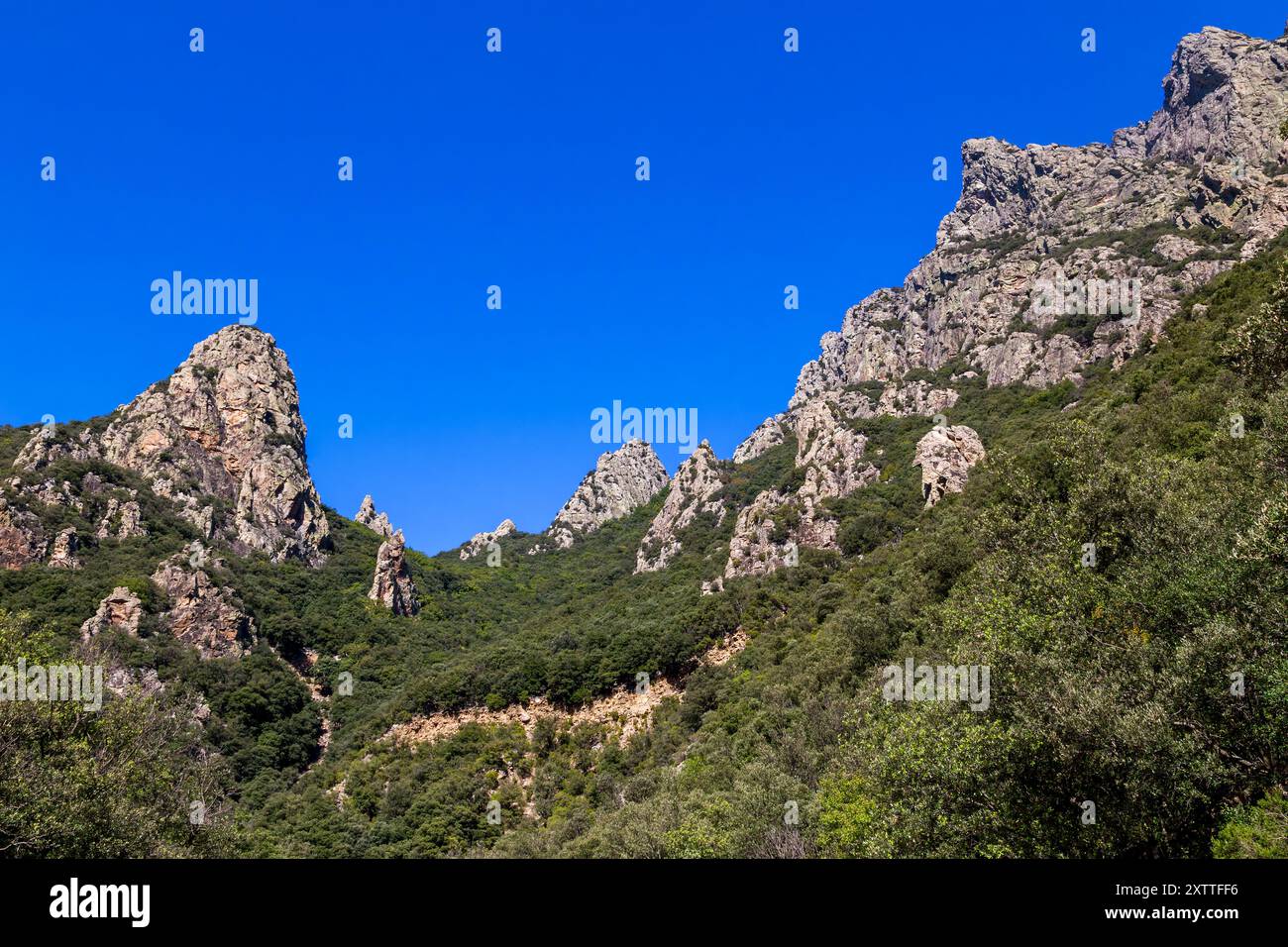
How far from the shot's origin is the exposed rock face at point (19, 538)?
10169cm

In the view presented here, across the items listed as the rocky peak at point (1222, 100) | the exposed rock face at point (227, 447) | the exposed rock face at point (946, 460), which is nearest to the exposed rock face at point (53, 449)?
the exposed rock face at point (227, 447)

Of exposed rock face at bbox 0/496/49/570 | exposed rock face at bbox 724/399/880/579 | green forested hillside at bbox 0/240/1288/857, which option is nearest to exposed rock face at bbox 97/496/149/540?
green forested hillside at bbox 0/240/1288/857

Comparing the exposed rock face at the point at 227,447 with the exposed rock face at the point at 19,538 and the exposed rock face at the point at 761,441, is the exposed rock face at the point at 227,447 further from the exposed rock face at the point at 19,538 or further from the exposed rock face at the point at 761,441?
the exposed rock face at the point at 761,441

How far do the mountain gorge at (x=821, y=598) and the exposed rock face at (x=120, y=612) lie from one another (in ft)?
1.23

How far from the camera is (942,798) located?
1878 cm

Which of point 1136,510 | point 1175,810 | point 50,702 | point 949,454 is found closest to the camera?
point 1175,810

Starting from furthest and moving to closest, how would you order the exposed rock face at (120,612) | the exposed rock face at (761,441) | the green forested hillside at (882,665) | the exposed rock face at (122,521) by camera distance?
the exposed rock face at (761,441) → the exposed rock face at (122,521) → the exposed rock face at (120,612) → the green forested hillside at (882,665)

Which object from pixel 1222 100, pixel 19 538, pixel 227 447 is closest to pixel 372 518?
pixel 227 447

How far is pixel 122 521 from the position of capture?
119750mm

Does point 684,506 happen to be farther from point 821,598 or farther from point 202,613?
point 202,613
